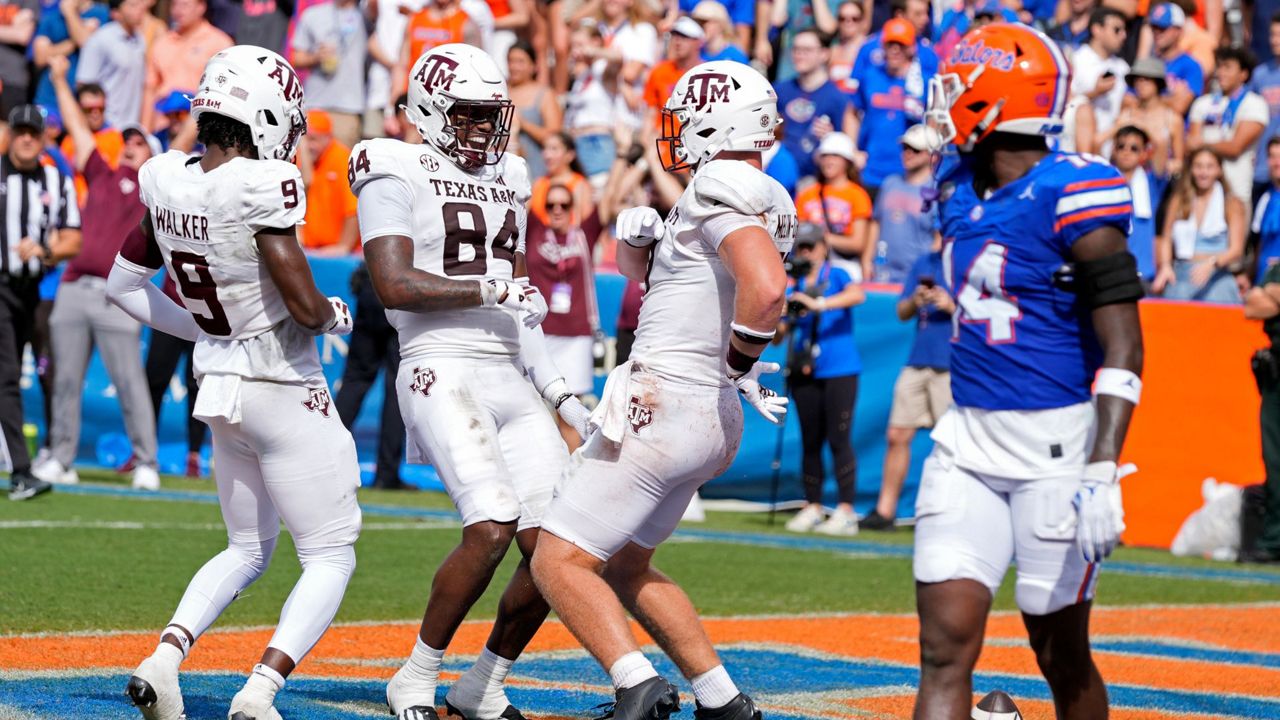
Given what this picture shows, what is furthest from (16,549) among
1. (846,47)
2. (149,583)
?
(846,47)

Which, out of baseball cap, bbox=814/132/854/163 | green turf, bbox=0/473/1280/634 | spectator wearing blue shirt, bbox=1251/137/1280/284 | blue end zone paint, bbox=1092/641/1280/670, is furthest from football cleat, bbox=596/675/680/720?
baseball cap, bbox=814/132/854/163

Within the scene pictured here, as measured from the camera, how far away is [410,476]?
45.5 feet

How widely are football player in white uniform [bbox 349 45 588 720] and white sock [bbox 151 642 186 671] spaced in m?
0.69

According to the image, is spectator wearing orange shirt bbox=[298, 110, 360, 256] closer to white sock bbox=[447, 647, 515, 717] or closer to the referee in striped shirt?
the referee in striped shirt

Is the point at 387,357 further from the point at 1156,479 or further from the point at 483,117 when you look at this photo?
the point at 483,117

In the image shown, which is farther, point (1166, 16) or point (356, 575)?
point (1166, 16)

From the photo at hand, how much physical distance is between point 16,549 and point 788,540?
15.5 feet

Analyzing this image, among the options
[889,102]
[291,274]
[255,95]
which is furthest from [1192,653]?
[889,102]

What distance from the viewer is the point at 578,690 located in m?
6.10

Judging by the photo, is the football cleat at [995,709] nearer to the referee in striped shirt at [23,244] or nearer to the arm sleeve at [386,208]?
the arm sleeve at [386,208]

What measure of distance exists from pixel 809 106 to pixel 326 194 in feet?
13.5

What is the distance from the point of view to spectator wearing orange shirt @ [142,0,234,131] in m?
16.2

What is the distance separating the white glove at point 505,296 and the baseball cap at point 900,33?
9562 mm

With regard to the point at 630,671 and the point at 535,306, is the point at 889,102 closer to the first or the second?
the point at 535,306
